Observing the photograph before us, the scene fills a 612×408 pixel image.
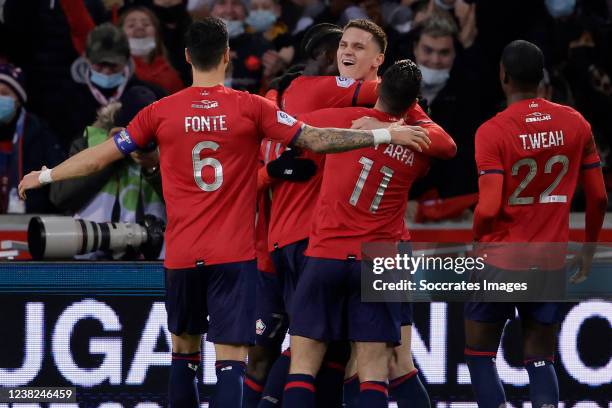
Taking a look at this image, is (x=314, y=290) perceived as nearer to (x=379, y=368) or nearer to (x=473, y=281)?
(x=379, y=368)

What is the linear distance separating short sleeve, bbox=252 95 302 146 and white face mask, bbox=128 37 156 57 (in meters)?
4.48

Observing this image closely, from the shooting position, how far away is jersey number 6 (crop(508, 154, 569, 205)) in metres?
7.96

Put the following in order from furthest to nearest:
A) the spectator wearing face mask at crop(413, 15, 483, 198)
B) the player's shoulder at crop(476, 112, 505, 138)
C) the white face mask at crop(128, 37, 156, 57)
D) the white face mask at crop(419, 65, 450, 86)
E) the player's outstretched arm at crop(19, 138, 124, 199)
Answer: the white face mask at crop(128, 37, 156, 57), the white face mask at crop(419, 65, 450, 86), the spectator wearing face mask at crop(413, 15, 483, 198), the player's shoulder at crop(476, 112, 505, 138), the player's outstretched arm at crop(19, 138, 124, 199)

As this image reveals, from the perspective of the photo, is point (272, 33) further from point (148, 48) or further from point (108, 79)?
point (108, 79)

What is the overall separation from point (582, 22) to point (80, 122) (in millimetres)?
4286

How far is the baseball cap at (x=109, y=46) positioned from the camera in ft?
36.0

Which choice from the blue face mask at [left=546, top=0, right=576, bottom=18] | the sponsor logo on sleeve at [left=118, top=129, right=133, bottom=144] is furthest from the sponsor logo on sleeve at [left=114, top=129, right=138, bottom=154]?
the blue face mask at [left=546, top=0, right=576, bottom=18]

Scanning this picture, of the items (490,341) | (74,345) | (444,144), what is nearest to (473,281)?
(490,341)

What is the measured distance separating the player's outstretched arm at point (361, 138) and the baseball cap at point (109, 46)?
4.00 metres

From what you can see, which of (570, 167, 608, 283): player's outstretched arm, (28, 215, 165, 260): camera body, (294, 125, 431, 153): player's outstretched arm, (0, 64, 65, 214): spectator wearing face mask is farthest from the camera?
(0, 64, 65, 214): spectator wearing face mask

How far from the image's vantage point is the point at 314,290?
7633 millimetres

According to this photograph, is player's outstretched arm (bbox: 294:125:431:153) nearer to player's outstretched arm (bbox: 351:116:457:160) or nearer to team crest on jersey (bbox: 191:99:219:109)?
player's outstretched arm (bbox: 351:116:457:160)

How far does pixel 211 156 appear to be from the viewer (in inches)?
293

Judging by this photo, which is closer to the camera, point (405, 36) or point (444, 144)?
point (444, 144)
